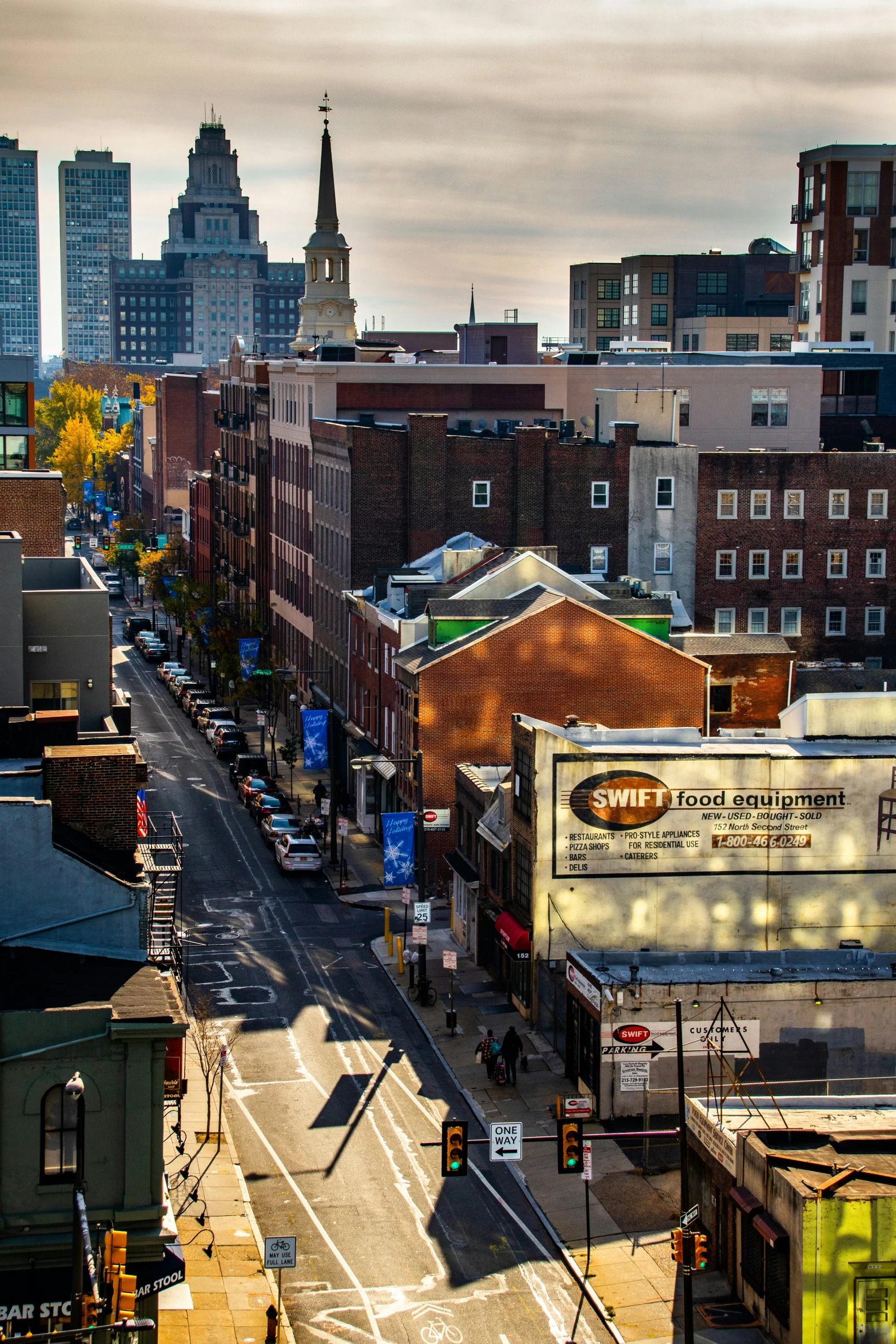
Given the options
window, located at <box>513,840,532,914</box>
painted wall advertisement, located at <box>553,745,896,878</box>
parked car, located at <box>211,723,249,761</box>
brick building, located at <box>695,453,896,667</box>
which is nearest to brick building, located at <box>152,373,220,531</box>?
parked car, located at <box>211,723,249,761</box>

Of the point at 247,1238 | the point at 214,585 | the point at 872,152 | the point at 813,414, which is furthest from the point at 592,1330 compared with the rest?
the point at 872,152

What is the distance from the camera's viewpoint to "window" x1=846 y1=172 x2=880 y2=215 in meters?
149

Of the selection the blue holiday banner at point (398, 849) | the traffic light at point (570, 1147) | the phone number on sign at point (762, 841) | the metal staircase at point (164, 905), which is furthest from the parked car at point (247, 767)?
the traffic light at point (570, 1147)

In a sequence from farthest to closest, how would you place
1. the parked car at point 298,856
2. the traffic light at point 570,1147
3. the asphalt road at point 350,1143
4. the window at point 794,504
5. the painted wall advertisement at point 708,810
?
1. the window at point 794,504
2. the parked car at point 298,856
3. the painted wall advertisement at point 708,810
4. the asphalt road at point 350,1143
5. the traffic light at point 570,1147

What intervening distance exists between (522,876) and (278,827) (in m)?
25.6

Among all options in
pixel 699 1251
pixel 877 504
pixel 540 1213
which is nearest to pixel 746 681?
pixel 877 504

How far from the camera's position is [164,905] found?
4922cm

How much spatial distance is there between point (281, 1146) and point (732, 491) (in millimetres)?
53461

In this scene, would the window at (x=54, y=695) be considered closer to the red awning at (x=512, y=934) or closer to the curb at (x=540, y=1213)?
the curb at (x=540, y=1213)

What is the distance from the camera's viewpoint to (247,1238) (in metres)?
41.5

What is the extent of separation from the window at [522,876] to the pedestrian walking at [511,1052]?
4460 millimetres

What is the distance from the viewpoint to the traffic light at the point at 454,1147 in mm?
36312

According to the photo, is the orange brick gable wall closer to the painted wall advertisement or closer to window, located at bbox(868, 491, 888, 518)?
the painted wall advertisement

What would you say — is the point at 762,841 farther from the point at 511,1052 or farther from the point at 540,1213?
the point at 540,1213
